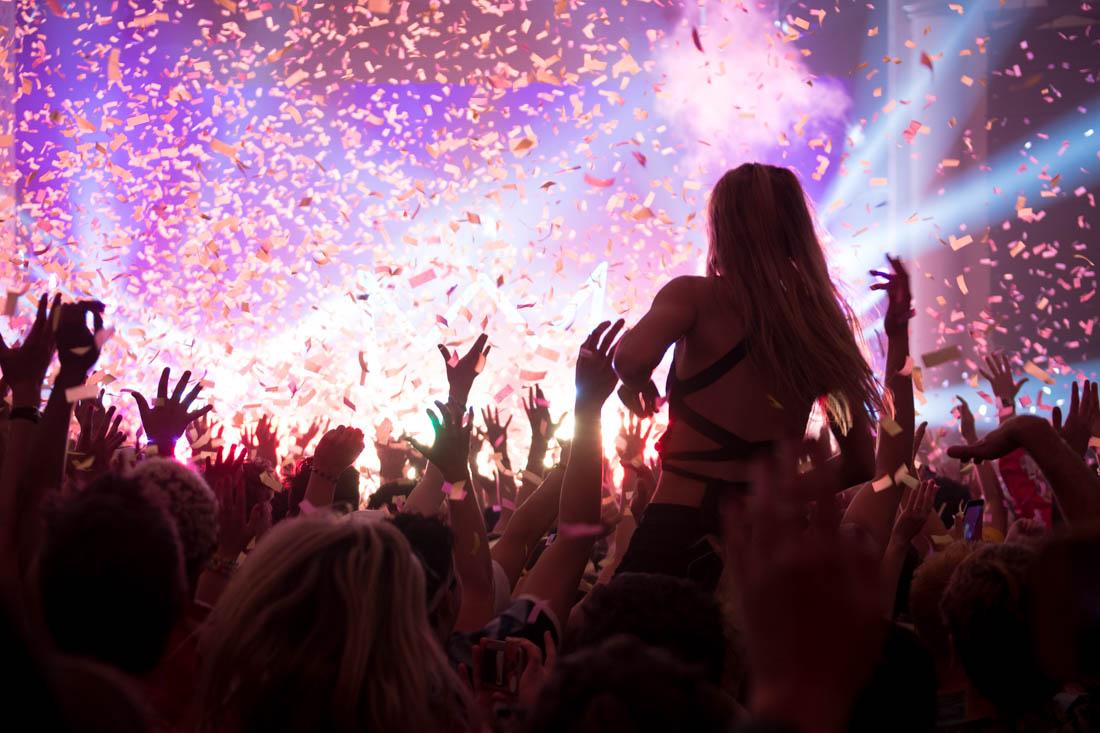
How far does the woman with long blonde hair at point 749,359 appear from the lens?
2.75 m

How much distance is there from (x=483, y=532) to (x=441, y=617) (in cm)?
48

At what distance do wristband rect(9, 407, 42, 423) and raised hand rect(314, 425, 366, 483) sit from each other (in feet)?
2.68

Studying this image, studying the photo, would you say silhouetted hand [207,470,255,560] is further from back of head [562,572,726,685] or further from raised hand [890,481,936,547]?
raised hand [890,481,936,547]

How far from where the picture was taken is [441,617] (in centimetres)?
208

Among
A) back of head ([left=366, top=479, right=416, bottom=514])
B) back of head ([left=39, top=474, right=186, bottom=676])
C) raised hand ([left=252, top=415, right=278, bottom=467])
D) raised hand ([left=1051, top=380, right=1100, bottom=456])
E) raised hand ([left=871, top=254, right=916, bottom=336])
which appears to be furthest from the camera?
raised hand ([left=252, top=415, right=278, bottom=467])

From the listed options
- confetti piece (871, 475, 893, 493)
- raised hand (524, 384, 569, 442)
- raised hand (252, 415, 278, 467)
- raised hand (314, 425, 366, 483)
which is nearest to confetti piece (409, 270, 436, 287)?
raised hand (252, 415, 278, 467)

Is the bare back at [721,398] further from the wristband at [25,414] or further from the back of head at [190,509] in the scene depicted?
the wristband at [25,414]

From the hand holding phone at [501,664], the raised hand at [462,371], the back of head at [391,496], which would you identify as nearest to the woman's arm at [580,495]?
the hand holding phone at [501,664]

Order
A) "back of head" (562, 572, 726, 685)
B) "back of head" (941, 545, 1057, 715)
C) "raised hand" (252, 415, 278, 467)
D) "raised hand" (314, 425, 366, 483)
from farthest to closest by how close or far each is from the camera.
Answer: "raised hand" (252, 415, 278, 467)
"raised hand" (314, 425, 366, 483)
"back of head" (941, 545, 1057, 715)
"back of head" (562, 572, 726, 685)

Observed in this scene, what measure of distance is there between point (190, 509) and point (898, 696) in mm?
1199

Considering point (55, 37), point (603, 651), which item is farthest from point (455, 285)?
point (603, 651)

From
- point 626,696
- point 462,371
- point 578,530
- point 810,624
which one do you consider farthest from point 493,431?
point 810,624

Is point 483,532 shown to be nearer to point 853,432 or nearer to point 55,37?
point 853,432

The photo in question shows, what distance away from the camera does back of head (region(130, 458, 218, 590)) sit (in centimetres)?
201
